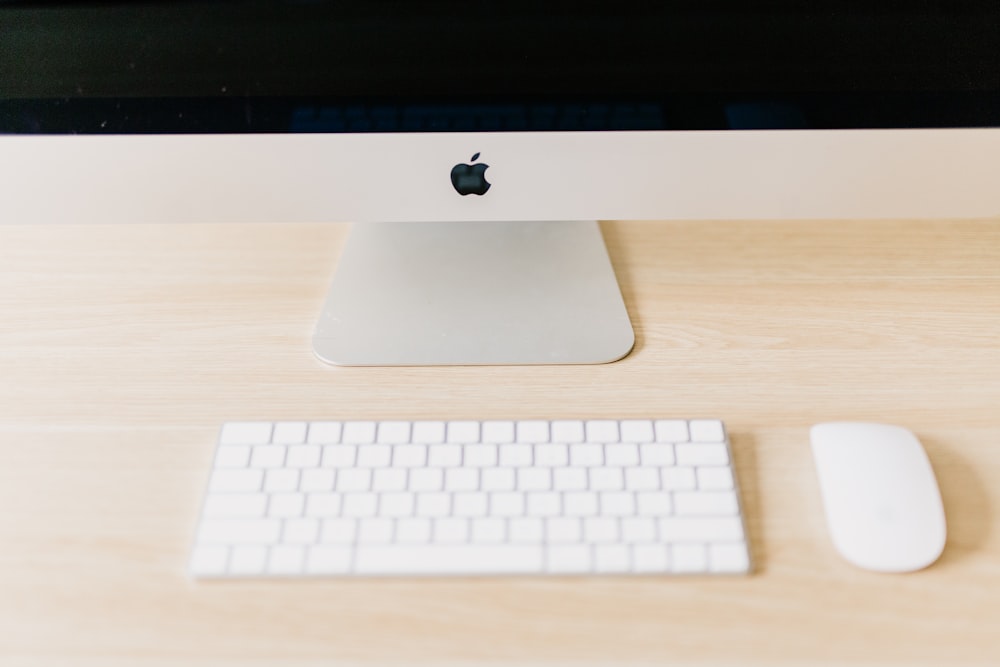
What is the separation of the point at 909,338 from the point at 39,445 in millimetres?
625

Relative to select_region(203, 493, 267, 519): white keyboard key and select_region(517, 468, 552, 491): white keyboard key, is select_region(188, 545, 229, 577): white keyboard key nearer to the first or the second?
select_region(203, 493, 267, 519): white keyboard key

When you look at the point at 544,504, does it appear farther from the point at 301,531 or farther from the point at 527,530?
the point at 301,531

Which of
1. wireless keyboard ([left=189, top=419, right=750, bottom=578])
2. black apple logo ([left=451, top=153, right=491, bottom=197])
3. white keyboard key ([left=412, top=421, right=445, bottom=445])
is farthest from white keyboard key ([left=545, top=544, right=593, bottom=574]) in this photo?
black apple logo ([left=451, top=153, right=491, bottom=197])

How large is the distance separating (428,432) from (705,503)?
0.57 feet

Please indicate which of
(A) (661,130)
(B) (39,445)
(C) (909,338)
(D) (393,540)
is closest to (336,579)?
(D) (393,540)

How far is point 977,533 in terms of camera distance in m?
0.45

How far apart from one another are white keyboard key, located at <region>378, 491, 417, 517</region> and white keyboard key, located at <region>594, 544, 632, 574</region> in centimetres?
11

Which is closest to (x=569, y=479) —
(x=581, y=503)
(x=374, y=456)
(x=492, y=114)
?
(x=581, y=503)

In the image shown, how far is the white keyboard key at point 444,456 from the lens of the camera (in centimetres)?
47

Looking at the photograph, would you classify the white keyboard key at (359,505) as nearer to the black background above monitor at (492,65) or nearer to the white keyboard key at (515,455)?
the white keyboard key at (515,455)

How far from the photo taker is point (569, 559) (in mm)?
424

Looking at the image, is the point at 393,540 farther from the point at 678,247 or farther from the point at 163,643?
the point at 678,247

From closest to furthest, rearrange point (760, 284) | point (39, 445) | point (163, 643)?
1. point (163, 643)
2. point (39, 445)
3. point (760, 284)

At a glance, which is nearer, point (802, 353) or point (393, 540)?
point (393, 540)
